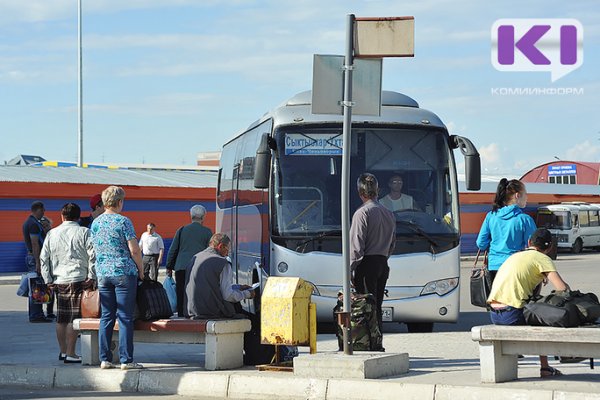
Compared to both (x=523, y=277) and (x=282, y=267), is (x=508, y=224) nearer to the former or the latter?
(x=523, y=277)

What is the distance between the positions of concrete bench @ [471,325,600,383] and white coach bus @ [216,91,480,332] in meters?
5.57

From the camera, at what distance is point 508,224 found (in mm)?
11164

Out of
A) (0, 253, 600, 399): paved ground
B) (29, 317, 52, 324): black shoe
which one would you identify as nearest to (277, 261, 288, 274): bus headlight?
(0, 253, 600, 399): paved ground

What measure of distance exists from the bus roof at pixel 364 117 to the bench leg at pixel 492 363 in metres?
6.40

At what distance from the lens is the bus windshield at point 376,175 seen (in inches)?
591

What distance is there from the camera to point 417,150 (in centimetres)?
1538

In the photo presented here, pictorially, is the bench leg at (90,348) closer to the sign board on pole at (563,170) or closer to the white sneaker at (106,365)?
the white sneaker at (106,365)

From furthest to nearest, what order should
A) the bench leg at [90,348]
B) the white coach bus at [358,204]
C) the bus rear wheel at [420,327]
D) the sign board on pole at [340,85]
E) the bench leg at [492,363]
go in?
1. the bus rear wheel at [420,327]
2. the white coach bus at [358,204]
3. the bench leg at [90,348]
4. the sign board on pole at [340,85]
5. the bench leg at [492,363]

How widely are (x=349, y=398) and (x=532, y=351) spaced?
5.13ft

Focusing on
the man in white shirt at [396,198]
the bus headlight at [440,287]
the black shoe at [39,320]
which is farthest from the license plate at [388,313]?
the black shoe at [39,320]

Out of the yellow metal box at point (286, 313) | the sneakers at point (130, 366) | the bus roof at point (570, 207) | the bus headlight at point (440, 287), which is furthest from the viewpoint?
the bus roof at point (570, 207)

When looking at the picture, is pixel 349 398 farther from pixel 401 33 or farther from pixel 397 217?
pixel 397 217

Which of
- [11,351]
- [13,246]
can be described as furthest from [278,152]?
[13,246]

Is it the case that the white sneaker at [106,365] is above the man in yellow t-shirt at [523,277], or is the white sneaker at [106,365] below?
below
